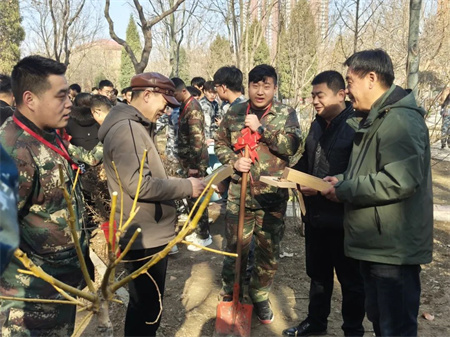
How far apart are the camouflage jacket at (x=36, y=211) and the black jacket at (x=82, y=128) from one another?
3.02m

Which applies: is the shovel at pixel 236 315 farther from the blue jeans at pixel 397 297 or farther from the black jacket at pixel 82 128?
the black jacket at pixel 82 128

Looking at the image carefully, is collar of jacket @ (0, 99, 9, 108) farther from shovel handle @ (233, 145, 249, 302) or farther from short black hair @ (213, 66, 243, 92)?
shovel handle @ (233, 145, 249, 302)

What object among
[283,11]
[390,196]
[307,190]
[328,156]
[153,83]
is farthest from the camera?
[283,11]

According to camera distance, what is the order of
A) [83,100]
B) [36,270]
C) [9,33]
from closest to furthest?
[36,270]
[83,100]
[9,33]

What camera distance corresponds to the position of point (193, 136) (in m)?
4.96

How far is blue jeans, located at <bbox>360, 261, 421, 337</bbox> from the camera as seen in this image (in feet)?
7.03

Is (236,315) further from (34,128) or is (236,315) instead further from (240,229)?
(34,128)

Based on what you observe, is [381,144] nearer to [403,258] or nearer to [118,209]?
[403,258]

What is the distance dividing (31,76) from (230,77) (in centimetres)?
292

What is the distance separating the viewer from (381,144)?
2.14 metres

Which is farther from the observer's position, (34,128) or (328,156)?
(328,156)

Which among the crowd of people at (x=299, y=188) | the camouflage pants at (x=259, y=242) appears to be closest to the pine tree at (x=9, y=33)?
the camouflage pants at (x=259, y=242)

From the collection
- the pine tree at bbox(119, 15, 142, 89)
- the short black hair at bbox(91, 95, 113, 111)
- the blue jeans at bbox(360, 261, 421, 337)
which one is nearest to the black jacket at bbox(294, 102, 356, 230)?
the blue jeans at bbox(360, 261, 421, 337)

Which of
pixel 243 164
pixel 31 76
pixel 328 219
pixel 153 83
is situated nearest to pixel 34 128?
pixel 31 76
